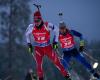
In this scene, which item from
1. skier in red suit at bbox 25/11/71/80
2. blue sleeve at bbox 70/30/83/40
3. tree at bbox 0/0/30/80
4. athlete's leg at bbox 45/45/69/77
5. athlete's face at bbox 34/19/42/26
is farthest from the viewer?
tree at bbox 0/0/30/80

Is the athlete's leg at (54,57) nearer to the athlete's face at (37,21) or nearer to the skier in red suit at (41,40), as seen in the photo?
the skier in red suit at (41,40)

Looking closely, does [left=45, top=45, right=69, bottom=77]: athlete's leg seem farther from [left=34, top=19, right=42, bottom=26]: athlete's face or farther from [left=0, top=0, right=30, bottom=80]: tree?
[left=0, top=0, right=30, bottom=80]: tree

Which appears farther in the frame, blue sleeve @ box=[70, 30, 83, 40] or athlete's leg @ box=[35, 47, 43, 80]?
blue sleeve @ box=[70, 30, 83, 40]

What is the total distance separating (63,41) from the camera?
15.9 metres

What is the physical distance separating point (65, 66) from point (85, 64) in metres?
0.72

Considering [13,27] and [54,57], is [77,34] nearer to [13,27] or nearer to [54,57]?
[54,57]

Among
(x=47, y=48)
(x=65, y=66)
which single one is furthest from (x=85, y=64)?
(x=47, y=48)

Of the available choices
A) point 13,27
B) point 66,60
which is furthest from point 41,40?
point 13,27

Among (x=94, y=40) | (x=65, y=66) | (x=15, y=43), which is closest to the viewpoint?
(x=65, y=66)

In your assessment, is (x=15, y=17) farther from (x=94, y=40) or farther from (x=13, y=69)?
(x=94, y=40)

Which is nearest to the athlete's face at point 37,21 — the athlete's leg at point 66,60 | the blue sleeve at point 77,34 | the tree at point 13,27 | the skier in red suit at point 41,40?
the skier in red suit at point 41,40

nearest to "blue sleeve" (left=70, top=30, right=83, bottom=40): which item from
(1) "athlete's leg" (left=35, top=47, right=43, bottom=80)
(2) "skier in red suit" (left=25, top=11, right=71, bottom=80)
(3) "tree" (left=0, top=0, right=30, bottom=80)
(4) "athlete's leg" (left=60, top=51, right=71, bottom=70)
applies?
(4) "athlete's leg" (left=60, top=51, right=71, bottom=70)

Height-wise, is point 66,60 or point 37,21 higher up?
point 37,21

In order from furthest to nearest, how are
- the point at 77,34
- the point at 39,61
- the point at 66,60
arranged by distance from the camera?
1. the point at 66,60
2. the point at 77,34
3. the point at 39,61
